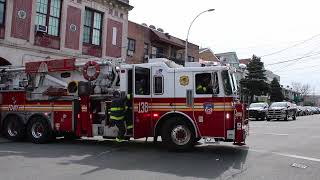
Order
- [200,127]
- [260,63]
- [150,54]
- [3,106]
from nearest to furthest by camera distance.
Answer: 1. [200,127]
2. [3,106]
3. [150,54]
4. [260,63]

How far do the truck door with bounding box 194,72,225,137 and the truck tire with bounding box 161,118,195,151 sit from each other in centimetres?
42

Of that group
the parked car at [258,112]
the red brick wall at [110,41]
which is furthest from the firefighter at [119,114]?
the parked car at [258,112]

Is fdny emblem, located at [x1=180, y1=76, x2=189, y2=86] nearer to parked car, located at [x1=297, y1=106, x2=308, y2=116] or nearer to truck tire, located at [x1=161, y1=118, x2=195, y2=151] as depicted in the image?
truck tire, located at [x1=161, y1=118, x2=195, y2=151]

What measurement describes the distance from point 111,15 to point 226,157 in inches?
742

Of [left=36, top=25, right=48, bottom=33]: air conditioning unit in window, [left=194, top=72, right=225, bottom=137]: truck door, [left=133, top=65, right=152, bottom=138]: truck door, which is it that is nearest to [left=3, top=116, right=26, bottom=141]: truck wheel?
[left=133, top=65, right=152, bottom=138]: truck door

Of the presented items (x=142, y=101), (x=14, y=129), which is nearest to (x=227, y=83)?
(x=142, y=101)

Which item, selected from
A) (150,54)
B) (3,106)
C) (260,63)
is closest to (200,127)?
(3,106)

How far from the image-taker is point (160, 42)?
44.4 m

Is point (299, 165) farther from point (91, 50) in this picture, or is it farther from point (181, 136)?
point (91, 50)

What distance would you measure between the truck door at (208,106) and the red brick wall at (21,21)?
12956 millimetres

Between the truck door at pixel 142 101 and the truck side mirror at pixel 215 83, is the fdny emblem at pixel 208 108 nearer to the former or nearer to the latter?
the truck side mirror at pixel 215 83

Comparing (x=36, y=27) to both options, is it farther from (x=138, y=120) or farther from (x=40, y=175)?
(x=40, y=175)

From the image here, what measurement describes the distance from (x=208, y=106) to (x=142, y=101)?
213 centimetres

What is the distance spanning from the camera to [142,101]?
551 inches
